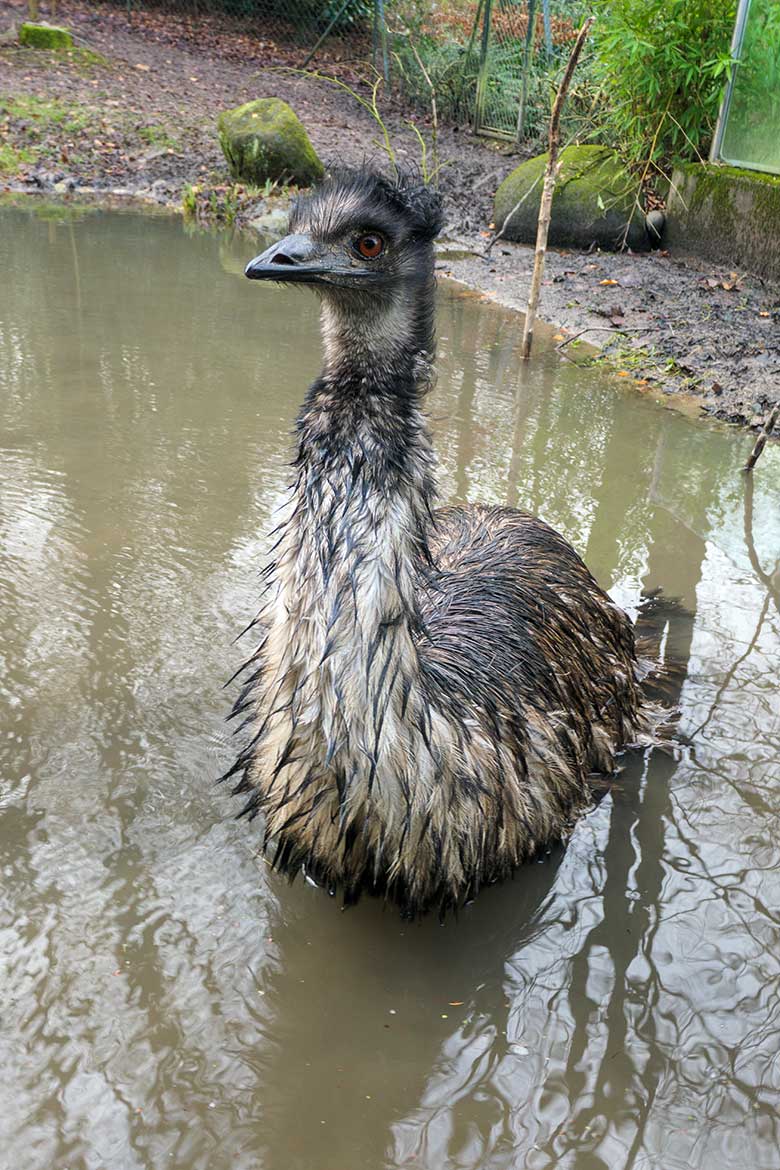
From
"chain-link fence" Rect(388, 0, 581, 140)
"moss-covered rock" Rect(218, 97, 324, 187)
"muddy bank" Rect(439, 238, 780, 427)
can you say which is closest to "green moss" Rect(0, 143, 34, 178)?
"moss-covered rock" Rect(218, 97, 324, 187)

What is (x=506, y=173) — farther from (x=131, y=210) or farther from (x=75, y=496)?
(x=75, y=496)

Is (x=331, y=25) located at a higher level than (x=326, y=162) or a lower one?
higher

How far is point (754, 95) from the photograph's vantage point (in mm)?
9766

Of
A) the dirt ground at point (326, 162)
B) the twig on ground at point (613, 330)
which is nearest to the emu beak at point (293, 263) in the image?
the dirt ground at point (326, 162)

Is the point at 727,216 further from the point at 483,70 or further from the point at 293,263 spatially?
the point at 293,263

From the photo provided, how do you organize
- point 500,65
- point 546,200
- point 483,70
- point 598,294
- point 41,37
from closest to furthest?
1. point 546,200
2. point 598,294
3. point 483,70
4. point 500,65
5. point 41,37

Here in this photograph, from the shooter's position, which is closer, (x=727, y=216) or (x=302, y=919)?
(x=302, y=919)

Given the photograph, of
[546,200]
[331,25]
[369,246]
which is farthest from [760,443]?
[331,25]

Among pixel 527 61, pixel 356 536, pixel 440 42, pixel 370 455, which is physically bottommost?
pixel 356 536

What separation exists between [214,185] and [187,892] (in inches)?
458

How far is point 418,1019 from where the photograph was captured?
276 centimetres

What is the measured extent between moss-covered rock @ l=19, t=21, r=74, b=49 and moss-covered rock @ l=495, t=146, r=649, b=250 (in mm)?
9884

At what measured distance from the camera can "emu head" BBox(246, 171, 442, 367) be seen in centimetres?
245

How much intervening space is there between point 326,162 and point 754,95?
232 inches
